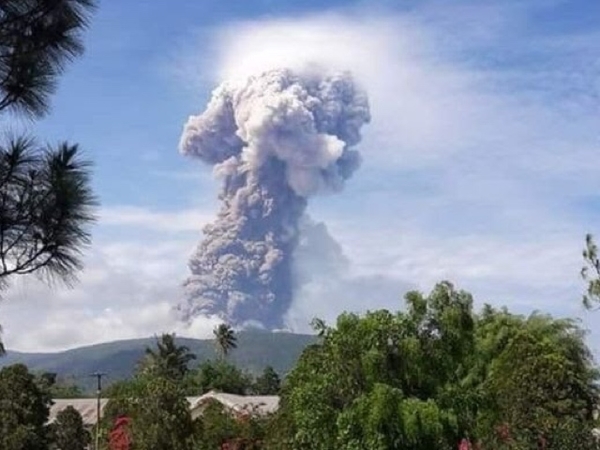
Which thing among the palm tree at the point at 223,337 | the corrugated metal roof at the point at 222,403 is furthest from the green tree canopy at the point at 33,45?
the palm tree at the point at 223,337

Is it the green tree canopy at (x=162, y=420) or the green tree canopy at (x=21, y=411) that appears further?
the green tree canopy at (x=21, y=411)

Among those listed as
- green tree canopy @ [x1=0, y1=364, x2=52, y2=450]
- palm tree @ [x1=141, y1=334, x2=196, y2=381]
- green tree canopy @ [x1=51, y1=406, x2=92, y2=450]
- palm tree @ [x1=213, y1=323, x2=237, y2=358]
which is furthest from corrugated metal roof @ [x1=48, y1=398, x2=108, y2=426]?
palm tree @ [x1=213, y1=323, x2=237, y2=358]

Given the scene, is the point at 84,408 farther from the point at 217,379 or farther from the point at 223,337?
the point at 223,337

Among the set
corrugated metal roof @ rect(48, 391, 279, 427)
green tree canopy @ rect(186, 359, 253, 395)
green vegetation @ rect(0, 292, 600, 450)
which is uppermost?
green tree canopy @ rect(186, 359, 253, 395)

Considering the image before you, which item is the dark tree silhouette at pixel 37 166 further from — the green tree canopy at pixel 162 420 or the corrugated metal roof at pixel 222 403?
the corrugated metal roof at pixel 222 403

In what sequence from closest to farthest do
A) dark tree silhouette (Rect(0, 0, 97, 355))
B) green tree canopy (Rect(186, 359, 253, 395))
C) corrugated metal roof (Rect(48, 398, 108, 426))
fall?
dark tree silhouette (Rect(0, 0, 97, 355)), corrugated metal roof (Rect(48, 398, 108, 426)), green tree canopy (Rect(186, 359, 253, 395))

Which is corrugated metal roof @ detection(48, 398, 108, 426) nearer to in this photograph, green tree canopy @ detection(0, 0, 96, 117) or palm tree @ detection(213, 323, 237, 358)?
palm tree @ detection(213, 323, 237, 358)

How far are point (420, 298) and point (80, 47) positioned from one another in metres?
19.4

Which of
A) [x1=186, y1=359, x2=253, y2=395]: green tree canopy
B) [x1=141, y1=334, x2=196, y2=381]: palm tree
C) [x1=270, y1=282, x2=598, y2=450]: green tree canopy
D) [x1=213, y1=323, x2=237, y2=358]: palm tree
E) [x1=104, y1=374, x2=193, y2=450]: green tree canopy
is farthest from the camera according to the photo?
[x1=213, y1=323, x2=237, y2=358]: palm tree

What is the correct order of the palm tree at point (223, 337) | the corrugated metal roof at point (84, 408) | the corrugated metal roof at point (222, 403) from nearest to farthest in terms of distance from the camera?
the corrugated metal roof at point (222, 403), the corrugated metal roof at point (84, 408), the palm tree at point (223, 337)

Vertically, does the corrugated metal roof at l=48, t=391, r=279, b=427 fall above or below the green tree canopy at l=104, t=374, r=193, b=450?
above

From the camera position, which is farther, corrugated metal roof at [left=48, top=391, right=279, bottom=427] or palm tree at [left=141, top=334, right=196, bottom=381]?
palm tree at [left=141, top=334, right=196, bottom=381]

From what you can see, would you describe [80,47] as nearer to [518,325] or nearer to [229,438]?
[229,438]

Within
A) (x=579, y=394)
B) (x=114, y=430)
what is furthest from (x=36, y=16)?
(x=114, y=430)
